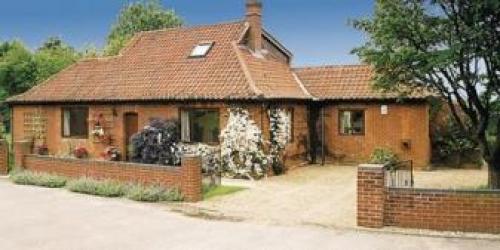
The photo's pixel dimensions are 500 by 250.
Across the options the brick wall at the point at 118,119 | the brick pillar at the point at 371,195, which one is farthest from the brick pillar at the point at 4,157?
the brick pillar at the point at 371,195

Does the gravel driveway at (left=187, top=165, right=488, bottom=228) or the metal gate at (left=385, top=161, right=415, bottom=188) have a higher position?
the metal gate at (left=385, top=161, right=415, bottom=188)

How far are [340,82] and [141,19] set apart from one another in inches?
1435

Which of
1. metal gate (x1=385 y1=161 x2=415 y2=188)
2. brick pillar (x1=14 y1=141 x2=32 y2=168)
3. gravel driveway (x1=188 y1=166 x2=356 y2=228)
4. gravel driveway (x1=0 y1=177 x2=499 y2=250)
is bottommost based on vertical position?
gravel driveway (x1=0 y1=177 x2=499 y2=250)

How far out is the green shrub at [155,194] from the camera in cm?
1633

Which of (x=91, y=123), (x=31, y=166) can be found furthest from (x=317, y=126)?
(x=31, y=166)

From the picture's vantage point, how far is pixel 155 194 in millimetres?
16438

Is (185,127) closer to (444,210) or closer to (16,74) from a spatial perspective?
(444,210)

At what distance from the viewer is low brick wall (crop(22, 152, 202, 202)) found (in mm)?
16281

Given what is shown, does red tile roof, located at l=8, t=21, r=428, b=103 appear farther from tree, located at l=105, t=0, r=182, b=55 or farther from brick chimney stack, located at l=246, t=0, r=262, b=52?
tree, located at l=105, t=0, r=182, b=55

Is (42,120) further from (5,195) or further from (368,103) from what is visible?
(368,103)

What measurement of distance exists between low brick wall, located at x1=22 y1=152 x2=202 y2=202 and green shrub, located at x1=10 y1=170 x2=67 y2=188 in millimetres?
421

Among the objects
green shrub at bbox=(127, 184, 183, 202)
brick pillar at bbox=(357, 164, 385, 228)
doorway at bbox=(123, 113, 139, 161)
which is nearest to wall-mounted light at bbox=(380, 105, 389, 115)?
doorway at bbox=(123, 113, 139, 161)

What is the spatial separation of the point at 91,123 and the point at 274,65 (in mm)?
8166

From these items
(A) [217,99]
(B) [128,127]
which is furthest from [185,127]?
(B) [128,127]
